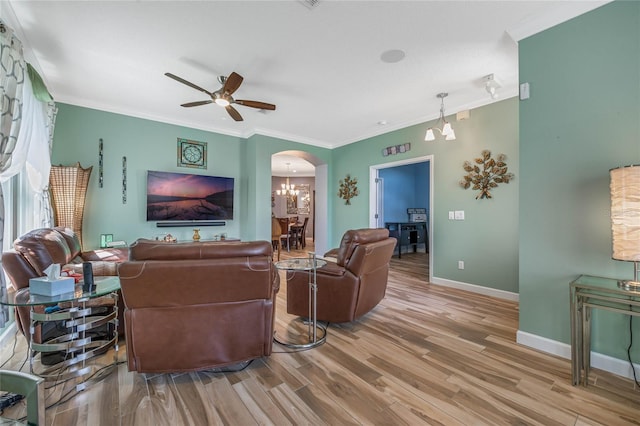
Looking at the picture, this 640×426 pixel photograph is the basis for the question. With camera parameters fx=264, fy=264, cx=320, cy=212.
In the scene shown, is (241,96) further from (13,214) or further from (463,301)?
(463,301)

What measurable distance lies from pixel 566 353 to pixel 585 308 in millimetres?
525

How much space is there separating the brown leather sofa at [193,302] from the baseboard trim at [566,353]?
2.19 metres

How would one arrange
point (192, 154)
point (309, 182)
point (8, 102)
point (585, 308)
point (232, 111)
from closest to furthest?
point (585, 308) < point (8, 102) < point (232, 111) < point (192, 154) < point (309, 182)

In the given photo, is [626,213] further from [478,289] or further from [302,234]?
[302,234]

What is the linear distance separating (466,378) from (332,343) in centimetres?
102

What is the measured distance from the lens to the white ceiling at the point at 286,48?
212 centimetres

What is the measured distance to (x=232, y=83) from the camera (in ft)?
9.07

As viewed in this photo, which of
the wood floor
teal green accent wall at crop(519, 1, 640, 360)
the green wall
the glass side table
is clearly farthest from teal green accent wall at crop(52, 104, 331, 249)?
teal green accent wall at crop(519, 1, 640, 360)

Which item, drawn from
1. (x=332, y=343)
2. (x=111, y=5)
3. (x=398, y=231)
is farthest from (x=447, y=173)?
(x=111, y=5)

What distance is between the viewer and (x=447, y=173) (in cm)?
409

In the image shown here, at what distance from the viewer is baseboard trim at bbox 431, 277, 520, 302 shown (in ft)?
11.3

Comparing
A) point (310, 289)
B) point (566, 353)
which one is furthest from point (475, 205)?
point (310, 289)

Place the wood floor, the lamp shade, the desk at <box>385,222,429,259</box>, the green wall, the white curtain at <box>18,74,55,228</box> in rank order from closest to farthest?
the wood floor, the lamp shade, the white curtain at <box>18,74,55,228</box>, the green wall, the desk at <box>385,222,429,259</box>

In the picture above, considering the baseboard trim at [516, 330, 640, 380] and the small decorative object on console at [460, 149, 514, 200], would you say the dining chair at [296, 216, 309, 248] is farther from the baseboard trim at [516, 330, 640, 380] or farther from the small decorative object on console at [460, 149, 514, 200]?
the baseboard trim at [516, 330, 640, 380]
